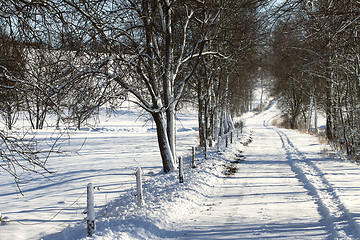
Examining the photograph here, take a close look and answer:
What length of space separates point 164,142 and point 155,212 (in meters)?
5.04

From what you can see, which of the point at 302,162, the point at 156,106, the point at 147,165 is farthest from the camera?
the point at 147,165

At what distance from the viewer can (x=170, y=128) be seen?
1164cm

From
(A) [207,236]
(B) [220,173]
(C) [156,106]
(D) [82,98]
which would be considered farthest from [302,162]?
(D) [82,98]

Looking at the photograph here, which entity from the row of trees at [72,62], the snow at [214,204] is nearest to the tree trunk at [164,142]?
the row of trees at [72,62]

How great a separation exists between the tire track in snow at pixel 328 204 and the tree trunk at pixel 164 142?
461cm

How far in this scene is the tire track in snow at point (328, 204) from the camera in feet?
17.1

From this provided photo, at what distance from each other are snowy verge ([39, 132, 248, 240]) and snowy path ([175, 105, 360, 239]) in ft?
1.12

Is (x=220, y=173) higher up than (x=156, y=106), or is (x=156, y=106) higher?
(x=156, y=106)

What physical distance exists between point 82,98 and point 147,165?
9.19 metres

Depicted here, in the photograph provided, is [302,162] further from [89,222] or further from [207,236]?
[89,222]

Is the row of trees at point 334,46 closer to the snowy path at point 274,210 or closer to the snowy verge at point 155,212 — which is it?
the snowy path at point 274,210

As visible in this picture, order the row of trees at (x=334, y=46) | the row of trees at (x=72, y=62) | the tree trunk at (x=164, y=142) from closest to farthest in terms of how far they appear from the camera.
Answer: the row of trees at (x=72, y=62) < the row of trees at (x=334, y=46) < the tree trunk at (x=164, y=142)

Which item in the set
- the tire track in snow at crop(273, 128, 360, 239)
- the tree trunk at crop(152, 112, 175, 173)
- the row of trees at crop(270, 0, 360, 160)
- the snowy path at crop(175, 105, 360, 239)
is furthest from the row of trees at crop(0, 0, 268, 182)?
the tire track in snow at crop(273, 128, 360, 239)

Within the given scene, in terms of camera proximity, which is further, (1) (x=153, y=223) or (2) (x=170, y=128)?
(2) (x=170, y=128)
